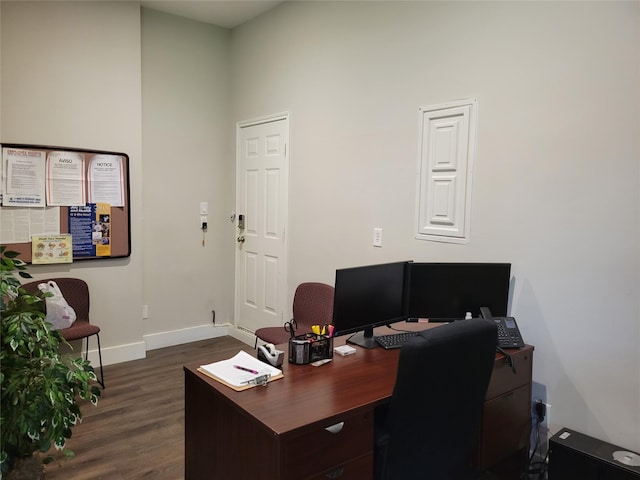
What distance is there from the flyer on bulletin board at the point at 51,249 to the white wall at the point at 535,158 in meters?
2.23

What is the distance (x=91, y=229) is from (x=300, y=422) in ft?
10.1

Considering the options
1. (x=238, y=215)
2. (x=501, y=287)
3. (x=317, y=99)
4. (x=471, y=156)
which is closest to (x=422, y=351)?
(x=501, y=287)

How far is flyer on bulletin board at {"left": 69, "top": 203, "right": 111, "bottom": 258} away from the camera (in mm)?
3764

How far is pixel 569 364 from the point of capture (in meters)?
2.33

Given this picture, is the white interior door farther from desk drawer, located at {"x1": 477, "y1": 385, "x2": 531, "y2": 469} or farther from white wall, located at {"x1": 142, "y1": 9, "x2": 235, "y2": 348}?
desk drawer, located at {"x1": 477, "y1": 385, "x2": 531, "y2": 469}

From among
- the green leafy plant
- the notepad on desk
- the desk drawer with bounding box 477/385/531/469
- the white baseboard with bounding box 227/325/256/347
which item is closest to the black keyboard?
the desk drawer with bounding box 477/385/531/469

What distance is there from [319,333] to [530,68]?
5.71 feet

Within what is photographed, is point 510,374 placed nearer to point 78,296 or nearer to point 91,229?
point 78,296

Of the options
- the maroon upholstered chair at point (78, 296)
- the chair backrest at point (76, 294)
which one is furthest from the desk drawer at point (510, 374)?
the chair backrest at point (76, 294)

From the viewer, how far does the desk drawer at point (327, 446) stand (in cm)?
146

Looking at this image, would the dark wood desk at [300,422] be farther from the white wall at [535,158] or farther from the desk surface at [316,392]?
the white wall at [535,158]

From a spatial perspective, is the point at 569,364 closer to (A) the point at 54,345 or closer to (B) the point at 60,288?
(A) the point at 54,345

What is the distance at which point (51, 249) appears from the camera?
3.66m

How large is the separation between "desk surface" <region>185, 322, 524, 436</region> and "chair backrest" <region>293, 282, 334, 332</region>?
117cm
